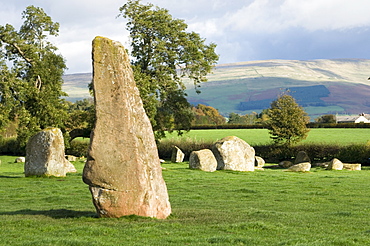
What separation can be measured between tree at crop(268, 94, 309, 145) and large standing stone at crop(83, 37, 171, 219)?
4262 cm

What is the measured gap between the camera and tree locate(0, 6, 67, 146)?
43.2 meters

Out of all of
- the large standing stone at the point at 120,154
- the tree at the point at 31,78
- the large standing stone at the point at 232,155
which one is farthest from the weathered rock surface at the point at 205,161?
the large standing stone at the point at 120,154

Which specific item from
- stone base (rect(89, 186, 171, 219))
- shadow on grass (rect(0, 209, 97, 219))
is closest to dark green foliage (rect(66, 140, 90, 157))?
shadow on grass (rect(0, 209, 97, 219))

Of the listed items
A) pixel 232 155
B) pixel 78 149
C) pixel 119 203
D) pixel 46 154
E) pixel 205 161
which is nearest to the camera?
pixel 119 203

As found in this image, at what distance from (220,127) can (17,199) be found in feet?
291

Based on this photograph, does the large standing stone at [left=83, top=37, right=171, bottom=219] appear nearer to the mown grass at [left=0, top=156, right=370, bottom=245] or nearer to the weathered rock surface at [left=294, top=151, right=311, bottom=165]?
the mown grass at [left=0, top=156, right=370, bottom=245]

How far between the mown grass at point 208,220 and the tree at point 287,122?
31.9m

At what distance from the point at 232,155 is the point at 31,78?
2063cm

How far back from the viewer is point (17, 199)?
66.3 feet

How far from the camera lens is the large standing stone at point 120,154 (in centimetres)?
1312

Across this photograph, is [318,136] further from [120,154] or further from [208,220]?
[120,154]

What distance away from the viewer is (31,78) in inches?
1822

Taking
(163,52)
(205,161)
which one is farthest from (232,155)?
(163,52)

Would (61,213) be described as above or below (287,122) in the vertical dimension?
below
